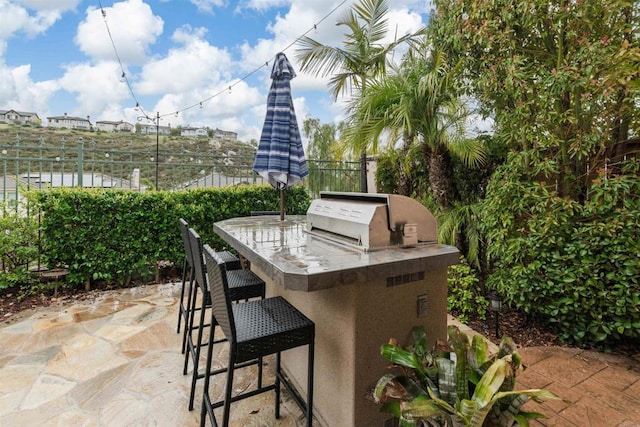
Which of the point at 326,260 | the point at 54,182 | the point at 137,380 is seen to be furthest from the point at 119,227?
the point at 326,260

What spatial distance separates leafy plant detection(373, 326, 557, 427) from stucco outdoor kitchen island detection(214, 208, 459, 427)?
0.46ft

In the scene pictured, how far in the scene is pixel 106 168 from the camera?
494 centimetres

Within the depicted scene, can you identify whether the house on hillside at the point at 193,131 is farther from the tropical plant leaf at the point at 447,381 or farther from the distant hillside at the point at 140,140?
the tropical plant leaf at the point at 447,381

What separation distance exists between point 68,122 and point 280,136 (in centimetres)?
787

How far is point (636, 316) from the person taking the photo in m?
2.65

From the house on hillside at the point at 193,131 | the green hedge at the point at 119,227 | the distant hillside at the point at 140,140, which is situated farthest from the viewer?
the house on hillside at the point at 193,131

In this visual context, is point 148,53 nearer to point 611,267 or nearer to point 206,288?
point 206,288

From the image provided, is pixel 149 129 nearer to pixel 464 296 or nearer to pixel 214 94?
pixel 214 94

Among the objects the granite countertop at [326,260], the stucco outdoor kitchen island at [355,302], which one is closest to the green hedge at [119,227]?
the granite countertop at [326,260]

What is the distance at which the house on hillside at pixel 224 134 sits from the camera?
9.33 m

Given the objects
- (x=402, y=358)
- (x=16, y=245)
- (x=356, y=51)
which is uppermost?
(x=356, y=51)

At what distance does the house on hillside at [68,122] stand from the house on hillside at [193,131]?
6.66 feet

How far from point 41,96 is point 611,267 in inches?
430

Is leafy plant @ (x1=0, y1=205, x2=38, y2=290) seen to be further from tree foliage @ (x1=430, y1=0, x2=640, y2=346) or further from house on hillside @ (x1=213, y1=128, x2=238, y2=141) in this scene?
house on hillside @ (x1=213, y1=128, x2=238, y2=141)
